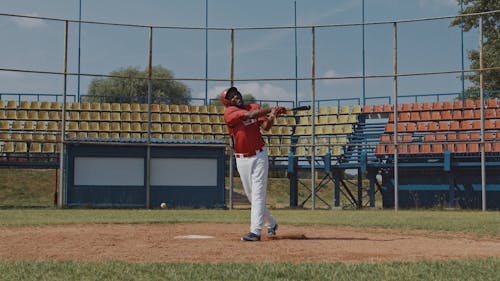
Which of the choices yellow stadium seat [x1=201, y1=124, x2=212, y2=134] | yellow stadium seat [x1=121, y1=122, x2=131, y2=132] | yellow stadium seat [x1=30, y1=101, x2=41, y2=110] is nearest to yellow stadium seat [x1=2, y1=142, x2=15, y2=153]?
yellow stadium seat [x1=30, y1=101, x2=41, y2=110]

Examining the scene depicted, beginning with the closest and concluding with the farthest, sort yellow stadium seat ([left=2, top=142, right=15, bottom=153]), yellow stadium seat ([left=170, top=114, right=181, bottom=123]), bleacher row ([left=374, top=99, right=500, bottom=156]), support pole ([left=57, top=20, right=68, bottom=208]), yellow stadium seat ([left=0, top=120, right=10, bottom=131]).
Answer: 1. support pole ([left=57, top=20, right=68, bottom=208])
2. bleacher row ([left=374, top=99, right=500, bottom=156])
3. yellow stadium seat ([left=2, top=142, right=15, bottom=153])
4. yellow stadium seat ([left=0, top=120, right=10, bottom=131])
5. yellow stadium seat ([left=170, top=114, right=181, bottom=123])

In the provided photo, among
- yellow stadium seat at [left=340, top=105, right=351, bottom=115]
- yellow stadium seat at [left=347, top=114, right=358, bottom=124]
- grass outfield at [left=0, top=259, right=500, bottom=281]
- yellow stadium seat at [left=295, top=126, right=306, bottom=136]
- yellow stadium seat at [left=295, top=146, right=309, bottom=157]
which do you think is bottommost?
grass outfield at [left=0, top=259, right=500, bottom=281]

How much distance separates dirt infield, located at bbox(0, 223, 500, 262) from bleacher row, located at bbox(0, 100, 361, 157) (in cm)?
1513

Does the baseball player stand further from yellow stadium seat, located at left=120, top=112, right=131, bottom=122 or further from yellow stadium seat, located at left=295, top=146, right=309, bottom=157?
yellow stadium seat, located at left=120, top=112, right=131, bottom=122

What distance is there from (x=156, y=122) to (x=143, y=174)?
5809mm

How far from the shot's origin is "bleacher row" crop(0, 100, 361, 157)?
25.9 m

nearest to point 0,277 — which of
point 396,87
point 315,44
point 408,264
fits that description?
point 408,264

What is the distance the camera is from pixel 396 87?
20734 millimetres

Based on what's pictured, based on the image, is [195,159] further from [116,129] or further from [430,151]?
[430,151]

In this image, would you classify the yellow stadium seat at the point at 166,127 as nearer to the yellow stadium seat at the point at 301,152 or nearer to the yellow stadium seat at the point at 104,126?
the yellow stadium seat at the point at 104,126

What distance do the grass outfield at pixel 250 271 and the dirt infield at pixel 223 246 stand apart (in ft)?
2.07

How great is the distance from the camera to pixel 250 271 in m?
5.59

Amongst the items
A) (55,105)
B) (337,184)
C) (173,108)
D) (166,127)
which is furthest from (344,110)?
(55,105)

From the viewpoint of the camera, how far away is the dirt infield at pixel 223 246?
22.7 feet
